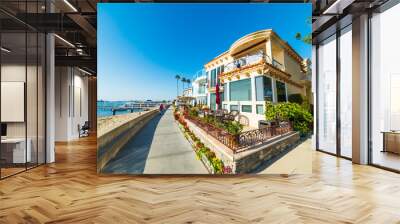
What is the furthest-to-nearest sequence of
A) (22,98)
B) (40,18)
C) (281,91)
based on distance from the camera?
(40,18), (22,98), (281,91)

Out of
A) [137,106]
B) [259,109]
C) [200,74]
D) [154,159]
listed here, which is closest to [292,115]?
[259,109]

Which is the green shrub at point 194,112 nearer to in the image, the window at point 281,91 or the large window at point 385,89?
the window at point 281,91

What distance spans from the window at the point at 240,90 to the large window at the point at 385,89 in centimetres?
264

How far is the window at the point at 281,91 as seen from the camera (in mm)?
5211

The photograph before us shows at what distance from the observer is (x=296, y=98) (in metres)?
5.32

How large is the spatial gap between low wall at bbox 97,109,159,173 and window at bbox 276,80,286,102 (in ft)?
6.52

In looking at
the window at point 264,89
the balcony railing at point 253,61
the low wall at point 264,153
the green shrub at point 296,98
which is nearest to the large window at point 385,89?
the green shrub at point 296,98

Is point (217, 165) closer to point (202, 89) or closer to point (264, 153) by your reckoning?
→ point (264, 153)

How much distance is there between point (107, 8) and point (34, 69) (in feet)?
7.11

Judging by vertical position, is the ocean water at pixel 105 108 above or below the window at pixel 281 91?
below

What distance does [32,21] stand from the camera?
6.03 m

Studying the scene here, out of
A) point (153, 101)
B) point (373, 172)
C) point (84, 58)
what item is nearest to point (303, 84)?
point (373, 172)

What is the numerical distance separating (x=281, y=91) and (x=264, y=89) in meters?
0.28

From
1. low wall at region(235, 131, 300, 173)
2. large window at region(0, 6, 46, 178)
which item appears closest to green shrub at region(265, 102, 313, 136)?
low wall at region(235, 131, 300, 173)
